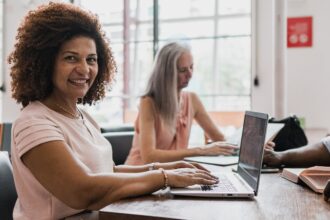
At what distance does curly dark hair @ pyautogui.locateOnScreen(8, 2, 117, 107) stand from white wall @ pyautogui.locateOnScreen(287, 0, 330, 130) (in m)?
2.26

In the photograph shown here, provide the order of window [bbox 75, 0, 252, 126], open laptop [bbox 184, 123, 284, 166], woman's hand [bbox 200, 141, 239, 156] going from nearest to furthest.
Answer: open laptop [bbox 184, 123, 284, 166], woman's hand [bbox 200, 141, 239, 156], window [bbox 75, 0, 252, 126]

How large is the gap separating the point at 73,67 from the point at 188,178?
0.52 metres

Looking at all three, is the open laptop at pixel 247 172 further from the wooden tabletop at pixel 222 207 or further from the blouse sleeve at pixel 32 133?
the blouse sleeve at pixel 32 133

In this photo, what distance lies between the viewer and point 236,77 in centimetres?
362

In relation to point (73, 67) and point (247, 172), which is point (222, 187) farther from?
point (73, 67)

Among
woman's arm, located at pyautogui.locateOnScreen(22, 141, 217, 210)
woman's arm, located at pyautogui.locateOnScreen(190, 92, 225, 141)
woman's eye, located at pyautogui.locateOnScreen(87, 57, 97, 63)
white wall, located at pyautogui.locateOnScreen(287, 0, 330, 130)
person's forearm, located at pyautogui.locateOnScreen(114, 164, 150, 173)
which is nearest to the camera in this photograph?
woman's arm, located at pyautogui.locateOnScreen(22, 141, 217, 210)

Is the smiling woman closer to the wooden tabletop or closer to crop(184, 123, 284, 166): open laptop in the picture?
the wooden tabletop

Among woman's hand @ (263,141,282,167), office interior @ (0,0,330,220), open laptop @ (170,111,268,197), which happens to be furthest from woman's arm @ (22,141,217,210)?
office interior @ (0,0,330,220)

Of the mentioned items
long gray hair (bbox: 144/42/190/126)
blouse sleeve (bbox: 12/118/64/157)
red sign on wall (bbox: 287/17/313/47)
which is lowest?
blouse sleeve (bbox: 12/118/64/157)

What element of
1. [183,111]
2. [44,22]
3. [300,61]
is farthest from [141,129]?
[300,61]

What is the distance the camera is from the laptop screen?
44.5 inches

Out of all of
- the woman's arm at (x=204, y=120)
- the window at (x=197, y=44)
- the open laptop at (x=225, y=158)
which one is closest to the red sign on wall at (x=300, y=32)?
the window at (x=197, y=44)

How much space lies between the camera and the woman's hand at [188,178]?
44.8 inches

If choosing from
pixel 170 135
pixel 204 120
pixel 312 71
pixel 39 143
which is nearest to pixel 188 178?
pixel 39 143
